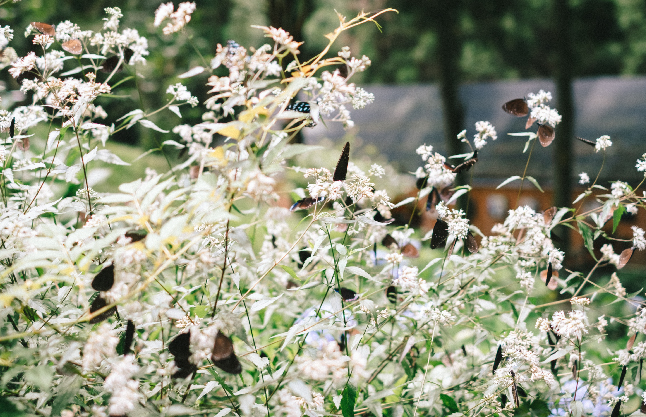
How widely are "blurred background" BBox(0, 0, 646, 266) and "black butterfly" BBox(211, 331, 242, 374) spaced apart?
264cm

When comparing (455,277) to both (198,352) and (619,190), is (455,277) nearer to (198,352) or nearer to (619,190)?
(619,190)

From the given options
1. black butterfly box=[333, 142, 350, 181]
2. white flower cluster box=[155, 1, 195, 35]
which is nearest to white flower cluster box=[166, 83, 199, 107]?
white flower cluster box=[155, 1, 195, 35]

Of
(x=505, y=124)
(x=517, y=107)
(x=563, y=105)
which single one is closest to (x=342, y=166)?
(x=517, y=107)

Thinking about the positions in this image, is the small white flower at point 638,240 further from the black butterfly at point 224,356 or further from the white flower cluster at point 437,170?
the black butterfly at point 224,356

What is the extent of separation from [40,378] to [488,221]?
8.86 metres

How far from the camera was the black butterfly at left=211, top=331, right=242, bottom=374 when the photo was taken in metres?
0.64

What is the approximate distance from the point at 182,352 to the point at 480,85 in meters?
11.4

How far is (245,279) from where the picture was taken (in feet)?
4.48

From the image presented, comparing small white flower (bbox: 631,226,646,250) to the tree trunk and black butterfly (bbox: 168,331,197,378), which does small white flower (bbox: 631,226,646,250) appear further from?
the tree trunk

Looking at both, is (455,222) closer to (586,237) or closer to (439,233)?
(439,233)

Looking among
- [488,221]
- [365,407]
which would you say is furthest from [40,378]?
[488,221]

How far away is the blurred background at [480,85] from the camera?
4867 mm

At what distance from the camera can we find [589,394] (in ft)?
3.79

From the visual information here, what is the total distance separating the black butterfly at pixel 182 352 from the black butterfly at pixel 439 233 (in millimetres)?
573
